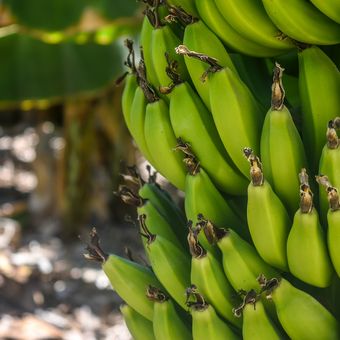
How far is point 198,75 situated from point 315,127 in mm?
203

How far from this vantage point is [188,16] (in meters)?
1.32

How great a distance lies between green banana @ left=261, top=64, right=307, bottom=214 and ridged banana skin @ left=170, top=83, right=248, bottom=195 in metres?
0.10

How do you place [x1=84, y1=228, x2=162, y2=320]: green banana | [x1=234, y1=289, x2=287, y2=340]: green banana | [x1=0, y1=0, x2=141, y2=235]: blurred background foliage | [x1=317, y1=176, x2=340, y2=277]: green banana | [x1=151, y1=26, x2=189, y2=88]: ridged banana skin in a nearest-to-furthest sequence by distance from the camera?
1. [x1=317, y1=176, x2=340, y2=277]: green banana
2. [x1=234, y1=289, x2=287, y2=340]: green banana
3. [x1=151, y1=26, x2=189, y2=88]: ridged banana skin
4. [x1=84, y1=228, x2=162, y2=320]: green banana
5. [x1=0, y1=0, x2=141, y2=235]: blurred background foliage

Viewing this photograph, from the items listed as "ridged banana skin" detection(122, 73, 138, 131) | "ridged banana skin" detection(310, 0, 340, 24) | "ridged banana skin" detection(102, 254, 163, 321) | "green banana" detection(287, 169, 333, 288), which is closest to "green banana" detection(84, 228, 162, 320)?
"ridged banana skin" detection(102, 254, 163, 321)

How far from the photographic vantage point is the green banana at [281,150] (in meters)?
1.23

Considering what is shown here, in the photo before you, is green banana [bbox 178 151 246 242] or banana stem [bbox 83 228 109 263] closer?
green banana [bbox 178 151 246 242]

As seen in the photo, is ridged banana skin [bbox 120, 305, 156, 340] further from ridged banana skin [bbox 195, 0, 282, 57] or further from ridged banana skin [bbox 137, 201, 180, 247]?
ridged banana skin [bbox 195, 0, 282, 57]

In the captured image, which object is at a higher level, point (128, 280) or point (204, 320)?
point (128, 280)

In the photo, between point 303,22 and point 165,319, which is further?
point 165,319

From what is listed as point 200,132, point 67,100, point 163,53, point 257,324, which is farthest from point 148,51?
point 67,100

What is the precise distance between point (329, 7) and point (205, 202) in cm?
36

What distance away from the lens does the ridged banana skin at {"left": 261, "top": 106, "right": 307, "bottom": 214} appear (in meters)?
1.23

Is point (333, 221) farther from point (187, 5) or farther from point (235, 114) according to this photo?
point (187, 5)

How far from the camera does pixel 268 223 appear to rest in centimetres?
124
